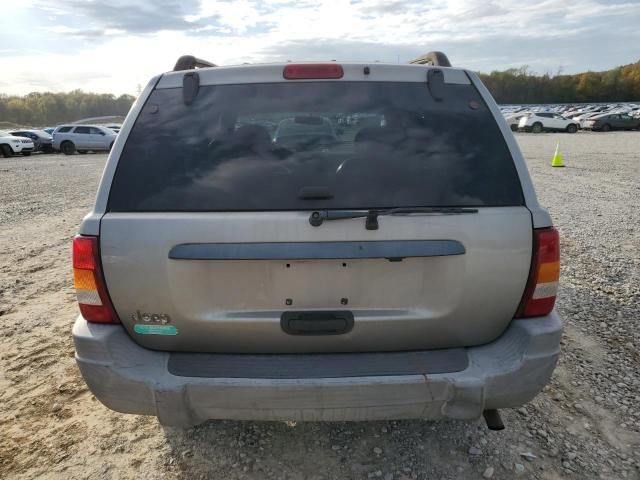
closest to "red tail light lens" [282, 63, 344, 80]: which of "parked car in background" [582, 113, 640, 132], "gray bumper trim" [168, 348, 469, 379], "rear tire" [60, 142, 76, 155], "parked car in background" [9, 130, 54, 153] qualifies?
"gray bumper trim" [168, 348, 469, 379]

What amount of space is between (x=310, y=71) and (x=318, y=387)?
1.48 metres

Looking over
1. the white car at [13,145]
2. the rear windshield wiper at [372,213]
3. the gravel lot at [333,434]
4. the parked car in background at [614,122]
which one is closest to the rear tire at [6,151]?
the white car at [13,145]

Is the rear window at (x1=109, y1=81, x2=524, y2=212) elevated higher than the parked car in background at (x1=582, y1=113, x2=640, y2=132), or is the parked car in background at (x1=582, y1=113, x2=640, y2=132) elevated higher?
the rear window at (x1=109, y1=81, x2=524, y2=212)

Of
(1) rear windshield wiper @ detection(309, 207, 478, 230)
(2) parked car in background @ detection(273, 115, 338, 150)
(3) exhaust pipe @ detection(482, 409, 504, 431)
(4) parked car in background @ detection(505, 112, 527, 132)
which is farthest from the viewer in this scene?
(4) parked car in background @ detection(505, 112, 527, 132)

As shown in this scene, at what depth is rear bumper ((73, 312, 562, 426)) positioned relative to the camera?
6.36 feet

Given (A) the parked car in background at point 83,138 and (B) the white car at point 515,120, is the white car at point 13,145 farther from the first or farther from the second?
(B) the white car at point 515,120

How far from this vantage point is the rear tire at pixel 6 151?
25.1 m

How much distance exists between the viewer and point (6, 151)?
2542cm

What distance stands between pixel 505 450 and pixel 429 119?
186 cm

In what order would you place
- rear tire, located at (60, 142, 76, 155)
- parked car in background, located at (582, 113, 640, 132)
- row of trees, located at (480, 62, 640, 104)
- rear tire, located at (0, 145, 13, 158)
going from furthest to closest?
row of trees, located at (480, 62, 640, 104)
parked car in background, located at (582, 113, 640, 132)
rear tire, located at (60, 142, 76, 155)
rear tire, located at (0, 145, 13, 158)

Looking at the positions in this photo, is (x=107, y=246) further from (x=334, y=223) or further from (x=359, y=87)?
(x=359, y=87)

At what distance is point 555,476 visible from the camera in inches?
92.6

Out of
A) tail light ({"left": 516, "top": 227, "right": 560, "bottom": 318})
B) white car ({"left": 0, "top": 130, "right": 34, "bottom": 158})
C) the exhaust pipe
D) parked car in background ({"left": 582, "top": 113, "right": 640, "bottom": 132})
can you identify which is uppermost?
tail light ({"left": 516, "top": 227, "right": 560, "bottom": 318})

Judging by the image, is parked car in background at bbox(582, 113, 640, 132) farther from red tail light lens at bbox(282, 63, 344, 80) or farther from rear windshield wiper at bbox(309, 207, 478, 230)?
rear windshield wiper at bbox(309, 207, 478, 230)
